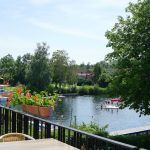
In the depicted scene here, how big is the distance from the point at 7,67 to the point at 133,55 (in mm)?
91439

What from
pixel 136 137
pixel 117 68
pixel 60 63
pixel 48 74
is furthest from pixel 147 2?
pixel 60 63

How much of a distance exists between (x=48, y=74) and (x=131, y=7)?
180ft

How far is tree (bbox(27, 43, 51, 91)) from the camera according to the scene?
77938 millimetres

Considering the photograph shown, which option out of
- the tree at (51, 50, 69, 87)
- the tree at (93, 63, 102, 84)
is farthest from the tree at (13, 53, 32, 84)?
the tree at (93, 63, 102, 84)

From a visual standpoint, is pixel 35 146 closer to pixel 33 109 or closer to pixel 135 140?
pixel 33 109

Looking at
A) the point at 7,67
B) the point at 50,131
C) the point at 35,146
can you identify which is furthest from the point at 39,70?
the point at 35,146

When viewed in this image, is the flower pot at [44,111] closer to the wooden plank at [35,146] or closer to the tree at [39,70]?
the wooden plank at [35,146]

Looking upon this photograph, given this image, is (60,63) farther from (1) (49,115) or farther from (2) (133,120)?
(1) (49,115)

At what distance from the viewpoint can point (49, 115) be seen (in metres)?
7.05

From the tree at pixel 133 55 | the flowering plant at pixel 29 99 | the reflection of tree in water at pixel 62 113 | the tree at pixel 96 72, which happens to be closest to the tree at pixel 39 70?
the reflection of tree in water at pixel 62 113

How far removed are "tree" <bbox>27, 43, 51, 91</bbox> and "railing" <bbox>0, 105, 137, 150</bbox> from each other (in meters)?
71.5

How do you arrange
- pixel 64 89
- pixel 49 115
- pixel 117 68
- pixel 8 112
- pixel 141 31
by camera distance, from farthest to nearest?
pixel 64 89 → pixel 117 68 → pixel 141 31 → pixel 49 115 → pixel 8 112

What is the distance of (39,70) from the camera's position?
7850 cm

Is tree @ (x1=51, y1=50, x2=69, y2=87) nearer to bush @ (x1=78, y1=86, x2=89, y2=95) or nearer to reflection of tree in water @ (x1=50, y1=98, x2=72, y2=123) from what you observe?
bush @ (x1=78, y1=86, x2=89, y2=95)
